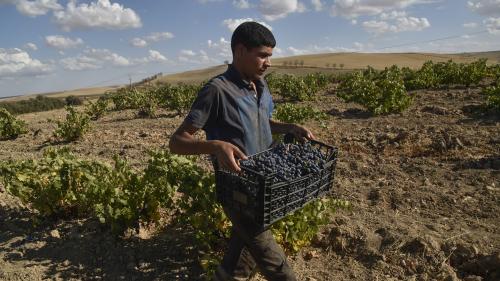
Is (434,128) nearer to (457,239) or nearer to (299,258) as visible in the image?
(457,239)

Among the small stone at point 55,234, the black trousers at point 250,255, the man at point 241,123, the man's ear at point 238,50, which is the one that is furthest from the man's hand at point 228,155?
the small stone at point 55,234

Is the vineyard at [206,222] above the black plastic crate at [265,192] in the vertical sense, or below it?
below

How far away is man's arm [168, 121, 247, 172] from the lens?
2.30 m

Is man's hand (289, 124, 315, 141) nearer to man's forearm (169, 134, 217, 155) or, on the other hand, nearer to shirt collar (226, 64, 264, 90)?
shirt collar (226, 64, 264, 90)

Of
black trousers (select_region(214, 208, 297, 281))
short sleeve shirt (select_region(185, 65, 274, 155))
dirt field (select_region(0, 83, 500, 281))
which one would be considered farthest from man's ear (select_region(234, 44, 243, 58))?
dirt field (select_region(0, 83, 500, 281))

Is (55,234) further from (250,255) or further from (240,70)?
(240,70)

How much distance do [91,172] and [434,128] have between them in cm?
672

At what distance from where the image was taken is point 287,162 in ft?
8.20

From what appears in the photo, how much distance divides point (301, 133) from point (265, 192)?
87cm

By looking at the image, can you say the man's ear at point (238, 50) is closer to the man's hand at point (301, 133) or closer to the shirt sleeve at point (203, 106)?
the shirt sleeve at point (203, 106)

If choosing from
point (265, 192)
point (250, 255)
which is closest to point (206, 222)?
point (250, 255)

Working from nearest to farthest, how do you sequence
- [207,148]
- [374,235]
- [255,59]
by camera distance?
[207,148] → [255,59] → [374,235]

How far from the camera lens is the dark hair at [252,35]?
8.30 ft

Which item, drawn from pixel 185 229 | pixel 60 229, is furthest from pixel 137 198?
pixel 60 229
